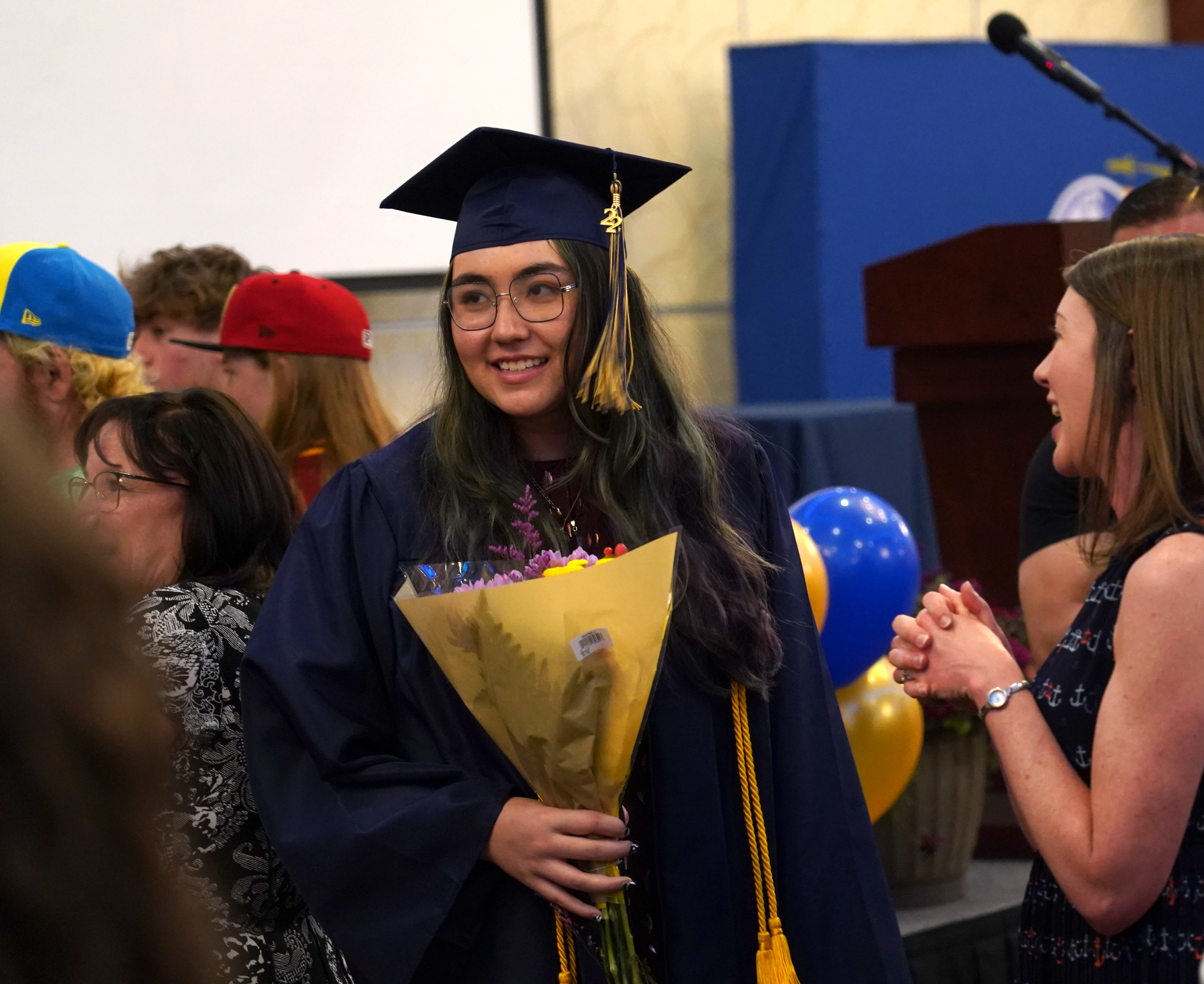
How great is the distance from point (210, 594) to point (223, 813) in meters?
0.30

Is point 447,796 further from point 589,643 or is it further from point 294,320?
point 294,320

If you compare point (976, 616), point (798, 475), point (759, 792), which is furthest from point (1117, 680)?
point (798, 475)

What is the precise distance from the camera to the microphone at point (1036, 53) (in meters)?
3.37

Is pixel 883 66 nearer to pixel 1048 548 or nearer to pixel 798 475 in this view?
pixel 798 475

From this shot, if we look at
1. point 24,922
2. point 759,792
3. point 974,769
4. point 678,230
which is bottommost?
point 974,769

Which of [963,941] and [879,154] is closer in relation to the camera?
[963,941]

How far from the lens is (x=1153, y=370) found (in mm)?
1657

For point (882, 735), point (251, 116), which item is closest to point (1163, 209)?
point (882, 735)

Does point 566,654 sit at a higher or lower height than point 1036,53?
lower

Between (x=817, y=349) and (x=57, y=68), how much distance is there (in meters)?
3.13

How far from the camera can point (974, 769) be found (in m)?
3.27

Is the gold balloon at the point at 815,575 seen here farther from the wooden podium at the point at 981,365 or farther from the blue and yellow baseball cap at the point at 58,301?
the blue and yellow baseball cap at the point at 58,301

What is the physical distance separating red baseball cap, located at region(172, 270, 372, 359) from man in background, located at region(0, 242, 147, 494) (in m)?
0.34

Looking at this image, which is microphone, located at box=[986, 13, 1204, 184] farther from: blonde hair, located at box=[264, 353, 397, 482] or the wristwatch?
the wristwatch
